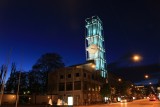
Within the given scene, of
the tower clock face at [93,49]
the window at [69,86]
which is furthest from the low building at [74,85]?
the tower clock face at [93,49]

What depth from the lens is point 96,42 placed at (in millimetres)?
116750

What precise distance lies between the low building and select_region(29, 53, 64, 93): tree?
2.24 meters

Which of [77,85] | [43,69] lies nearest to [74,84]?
[77,85]

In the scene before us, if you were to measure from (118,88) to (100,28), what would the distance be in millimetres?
34522

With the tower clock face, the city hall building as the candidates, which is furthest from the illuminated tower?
the city hall building

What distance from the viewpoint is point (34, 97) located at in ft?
219

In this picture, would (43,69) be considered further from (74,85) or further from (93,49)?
(93,49)

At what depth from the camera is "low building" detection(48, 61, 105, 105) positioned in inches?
2724

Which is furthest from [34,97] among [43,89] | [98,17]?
[98,17]

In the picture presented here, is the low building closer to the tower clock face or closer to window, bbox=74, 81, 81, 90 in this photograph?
window, bbox=74, 81, 81, 90

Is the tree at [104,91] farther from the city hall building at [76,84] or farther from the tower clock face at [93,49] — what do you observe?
the tower clock face at [93,49]

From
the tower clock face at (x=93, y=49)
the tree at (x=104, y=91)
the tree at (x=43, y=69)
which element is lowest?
the tree at (x=104, y=91)

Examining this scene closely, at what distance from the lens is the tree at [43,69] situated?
75.0 metres

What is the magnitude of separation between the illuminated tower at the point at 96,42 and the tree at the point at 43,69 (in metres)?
35.3
